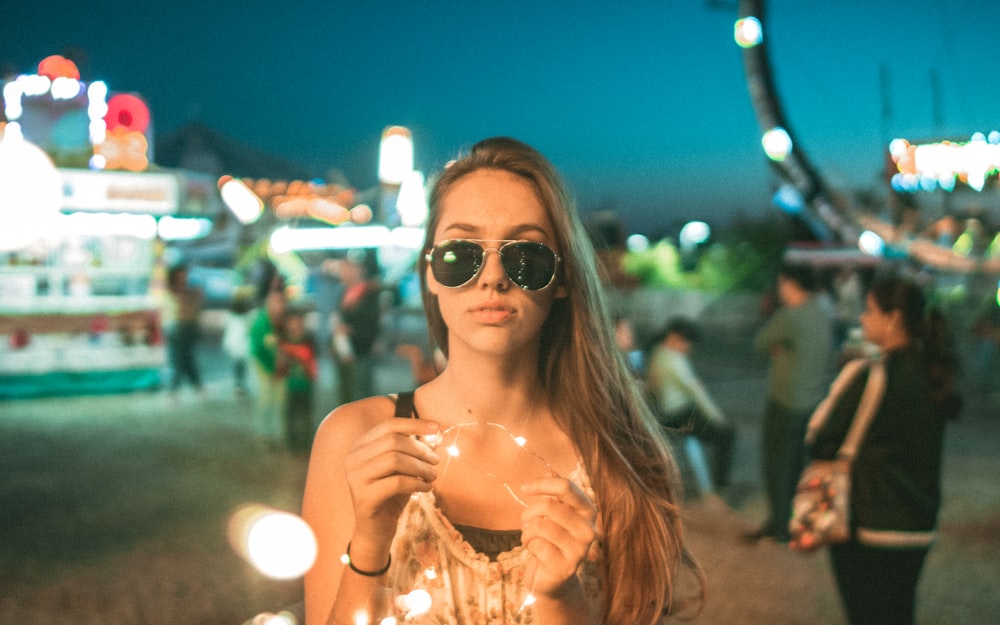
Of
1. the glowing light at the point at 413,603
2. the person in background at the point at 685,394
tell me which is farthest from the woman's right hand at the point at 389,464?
the person in background at the point at 685,394

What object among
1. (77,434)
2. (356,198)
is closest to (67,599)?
(77,434)

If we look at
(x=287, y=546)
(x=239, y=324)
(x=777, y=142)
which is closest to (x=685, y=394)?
(x=287, y=546)

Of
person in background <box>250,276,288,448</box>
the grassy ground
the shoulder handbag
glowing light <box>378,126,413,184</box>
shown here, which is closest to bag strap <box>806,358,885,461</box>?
the shoulder handbag

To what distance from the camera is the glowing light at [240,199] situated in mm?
23391

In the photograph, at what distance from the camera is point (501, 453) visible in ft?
5.70

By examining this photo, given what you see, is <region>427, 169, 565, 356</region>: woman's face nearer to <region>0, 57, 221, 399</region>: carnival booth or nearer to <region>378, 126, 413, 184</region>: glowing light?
<region>0, 57, 221, 399</region>: carnival booth

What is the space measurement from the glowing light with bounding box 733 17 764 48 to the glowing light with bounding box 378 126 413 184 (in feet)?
52.6

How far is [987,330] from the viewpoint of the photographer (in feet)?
39.5

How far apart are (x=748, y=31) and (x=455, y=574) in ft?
64.4

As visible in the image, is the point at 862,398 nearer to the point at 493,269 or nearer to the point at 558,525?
the point at 493,269

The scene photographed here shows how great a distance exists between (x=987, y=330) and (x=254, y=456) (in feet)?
33.7

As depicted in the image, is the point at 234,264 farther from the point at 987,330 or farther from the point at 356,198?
the point at 987,330

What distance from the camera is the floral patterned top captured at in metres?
1.57

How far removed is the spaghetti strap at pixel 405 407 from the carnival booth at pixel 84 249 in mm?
11516
